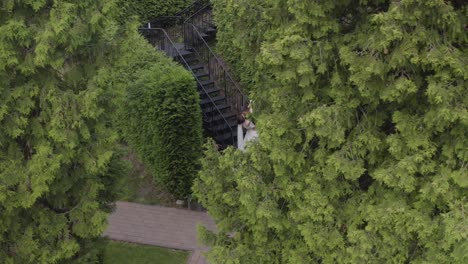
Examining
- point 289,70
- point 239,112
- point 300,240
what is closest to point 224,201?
point 300,240

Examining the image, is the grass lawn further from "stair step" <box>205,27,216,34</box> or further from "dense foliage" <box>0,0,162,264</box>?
"stair step" <box>205,27,216,34</box>

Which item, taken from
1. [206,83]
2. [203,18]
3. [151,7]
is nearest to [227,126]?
[206,83]

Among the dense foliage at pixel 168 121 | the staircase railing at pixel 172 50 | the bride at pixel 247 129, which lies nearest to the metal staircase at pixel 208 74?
the staircase railing at pixel 172 50

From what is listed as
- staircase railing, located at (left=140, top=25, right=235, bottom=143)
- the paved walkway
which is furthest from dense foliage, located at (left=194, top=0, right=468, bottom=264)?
staircase railing, located at (left=140, top=25, right=235, bottom=143)

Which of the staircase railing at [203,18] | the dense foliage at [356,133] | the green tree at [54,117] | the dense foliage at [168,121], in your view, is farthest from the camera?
the staircase railing at [203,18]

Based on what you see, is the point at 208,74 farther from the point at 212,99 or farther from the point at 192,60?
the point at 212,99

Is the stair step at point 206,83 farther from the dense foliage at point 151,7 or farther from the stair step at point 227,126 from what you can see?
the dense foliage at point 151,7

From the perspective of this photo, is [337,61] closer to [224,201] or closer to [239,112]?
[224,201]
